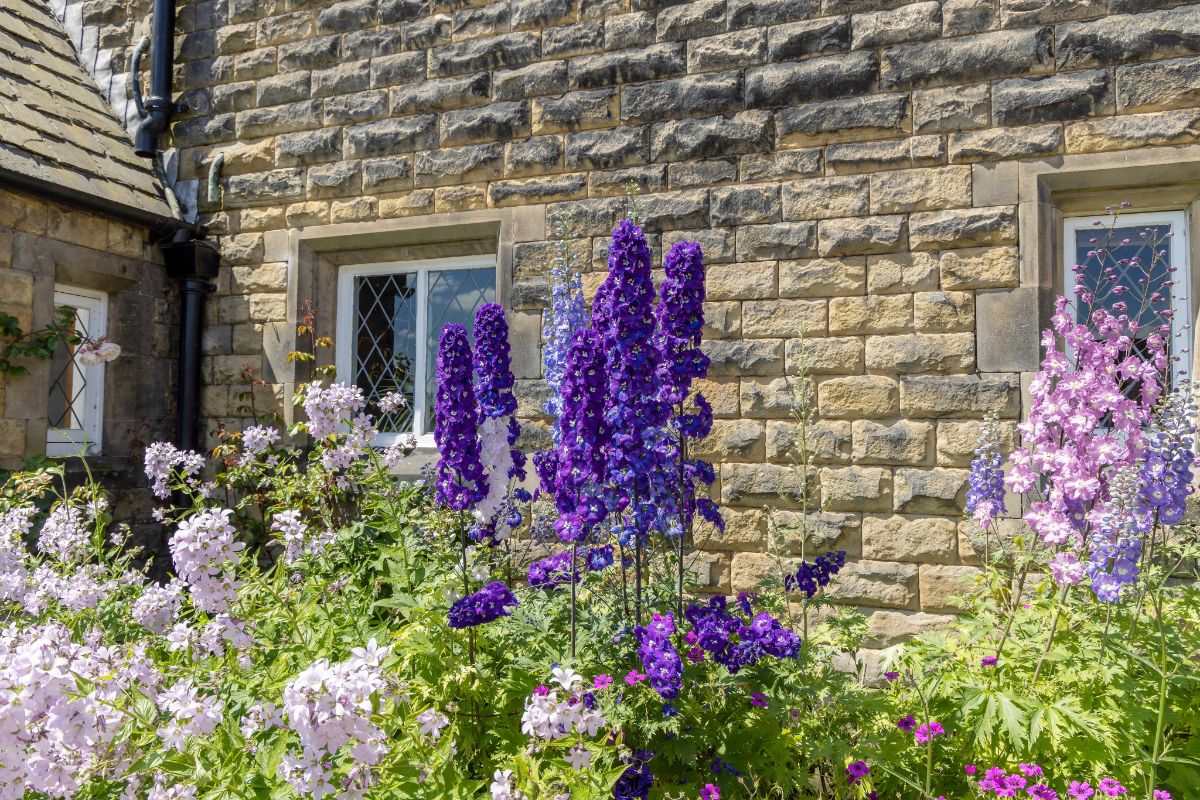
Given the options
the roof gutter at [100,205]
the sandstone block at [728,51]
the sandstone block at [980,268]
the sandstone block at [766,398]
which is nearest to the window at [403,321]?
the roof gutter at [100,205]

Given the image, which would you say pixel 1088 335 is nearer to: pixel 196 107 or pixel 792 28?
pixel 792 28

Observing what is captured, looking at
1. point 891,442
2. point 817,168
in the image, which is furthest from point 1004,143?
point 891,442

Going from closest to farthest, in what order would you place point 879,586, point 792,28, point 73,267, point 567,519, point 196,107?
point 567,519 < point 879,586 < point 792,28 < point 73,267 < point 196,107

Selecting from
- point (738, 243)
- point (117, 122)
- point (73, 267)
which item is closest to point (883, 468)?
point (738, 243)

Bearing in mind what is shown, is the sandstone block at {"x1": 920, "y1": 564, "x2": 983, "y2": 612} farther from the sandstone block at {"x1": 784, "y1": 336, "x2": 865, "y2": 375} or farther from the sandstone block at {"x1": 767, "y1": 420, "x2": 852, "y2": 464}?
the sandstone block at {"x1": 784, "y1": 336, "x2": 865, "y2": 375}

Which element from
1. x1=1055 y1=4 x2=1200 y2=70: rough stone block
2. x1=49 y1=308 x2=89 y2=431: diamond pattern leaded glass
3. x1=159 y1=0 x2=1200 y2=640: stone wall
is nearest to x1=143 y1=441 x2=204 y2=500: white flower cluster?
x1=159 y1=0 x2=1200 y2=640: stone wall

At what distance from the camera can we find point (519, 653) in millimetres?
2633

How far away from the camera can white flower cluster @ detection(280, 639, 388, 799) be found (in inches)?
61.0

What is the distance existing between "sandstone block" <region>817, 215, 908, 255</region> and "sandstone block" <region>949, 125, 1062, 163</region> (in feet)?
1.47

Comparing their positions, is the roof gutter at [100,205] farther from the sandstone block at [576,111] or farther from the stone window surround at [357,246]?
the sandstone block at [576,111]

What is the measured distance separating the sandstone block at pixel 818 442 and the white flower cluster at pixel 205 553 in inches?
118

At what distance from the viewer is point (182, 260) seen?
5.75 metres

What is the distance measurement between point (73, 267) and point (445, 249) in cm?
237

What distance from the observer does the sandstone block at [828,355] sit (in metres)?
4.34
